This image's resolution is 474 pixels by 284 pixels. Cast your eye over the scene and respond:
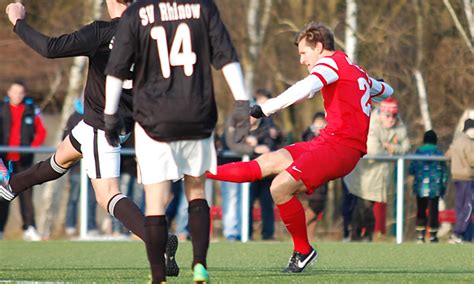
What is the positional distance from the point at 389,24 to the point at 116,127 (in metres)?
15.1

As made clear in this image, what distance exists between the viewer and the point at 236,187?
1587 centimetres

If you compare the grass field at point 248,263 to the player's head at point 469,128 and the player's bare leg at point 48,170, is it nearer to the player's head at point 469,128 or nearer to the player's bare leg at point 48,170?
the player's bare leg at point 48,170

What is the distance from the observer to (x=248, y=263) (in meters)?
11.1

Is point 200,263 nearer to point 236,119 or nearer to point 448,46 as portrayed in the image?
point 236,119

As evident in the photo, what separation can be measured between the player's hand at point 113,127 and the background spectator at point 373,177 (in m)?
8.66

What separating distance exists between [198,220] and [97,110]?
1.91m

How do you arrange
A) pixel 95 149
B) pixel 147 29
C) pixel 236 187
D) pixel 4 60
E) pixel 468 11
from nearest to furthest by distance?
1. pixel 147 29
2. pixel 95 149
3. pixel 236 187
4. pixel 468 11
5. pixel 4 60

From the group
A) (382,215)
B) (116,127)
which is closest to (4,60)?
(382,215)

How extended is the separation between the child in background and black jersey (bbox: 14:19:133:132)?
7.43 meters

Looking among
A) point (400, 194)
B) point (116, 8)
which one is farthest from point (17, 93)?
point (116, 8)

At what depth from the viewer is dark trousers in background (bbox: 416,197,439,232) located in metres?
15.9

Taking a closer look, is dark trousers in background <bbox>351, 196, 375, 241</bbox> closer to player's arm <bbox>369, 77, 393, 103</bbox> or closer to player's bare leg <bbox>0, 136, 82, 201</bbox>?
player's arm <bbox>369, 77, 393, 103</bbox>

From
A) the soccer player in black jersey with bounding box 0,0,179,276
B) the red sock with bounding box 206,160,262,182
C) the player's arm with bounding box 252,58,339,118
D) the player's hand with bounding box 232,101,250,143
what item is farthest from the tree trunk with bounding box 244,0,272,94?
the player's hand with bounding box 232,101,250,143

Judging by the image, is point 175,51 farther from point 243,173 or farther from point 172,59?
point 243,173
